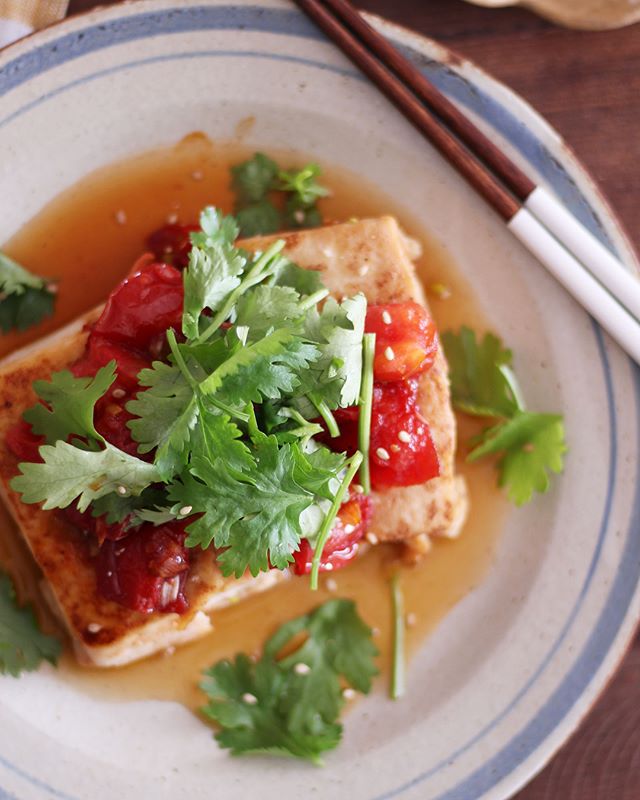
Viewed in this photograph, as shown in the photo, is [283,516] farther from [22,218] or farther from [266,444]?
[22,218]

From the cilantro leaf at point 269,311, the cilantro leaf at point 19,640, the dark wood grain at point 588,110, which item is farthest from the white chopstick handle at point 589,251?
the cilantro leaf at point 19,640

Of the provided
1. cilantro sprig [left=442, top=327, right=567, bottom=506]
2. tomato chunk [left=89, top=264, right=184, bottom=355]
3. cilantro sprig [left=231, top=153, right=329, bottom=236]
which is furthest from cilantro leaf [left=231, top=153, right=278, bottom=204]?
cilantro sprig [left=442, top=327, right=567, bottom=506]

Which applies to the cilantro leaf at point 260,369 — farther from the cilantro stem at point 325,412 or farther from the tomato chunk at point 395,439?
the tomato chunk at point 395,439

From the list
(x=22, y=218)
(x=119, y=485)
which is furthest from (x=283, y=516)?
(x=22, y=218)

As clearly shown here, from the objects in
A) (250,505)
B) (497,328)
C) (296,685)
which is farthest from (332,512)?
(497,328)

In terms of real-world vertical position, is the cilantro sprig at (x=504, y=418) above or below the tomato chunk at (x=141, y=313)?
below
